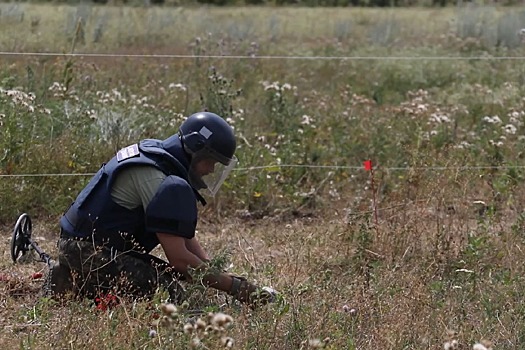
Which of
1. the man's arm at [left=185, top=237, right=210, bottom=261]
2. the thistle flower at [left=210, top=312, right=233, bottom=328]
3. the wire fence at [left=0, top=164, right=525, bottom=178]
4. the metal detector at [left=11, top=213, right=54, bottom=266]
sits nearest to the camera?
the thistle flower at [left=210, top=312, right=233, bottom=328]

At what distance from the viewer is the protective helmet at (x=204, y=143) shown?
480 centimetres

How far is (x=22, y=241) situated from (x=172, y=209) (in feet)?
4.47

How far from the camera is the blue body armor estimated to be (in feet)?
15.3

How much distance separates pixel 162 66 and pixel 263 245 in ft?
14.6

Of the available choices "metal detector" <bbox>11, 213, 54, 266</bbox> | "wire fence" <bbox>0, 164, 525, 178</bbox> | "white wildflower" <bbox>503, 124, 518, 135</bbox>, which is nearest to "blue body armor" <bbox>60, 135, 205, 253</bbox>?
"metal detector" <bbox>11, 213, 54, 266</bbox>

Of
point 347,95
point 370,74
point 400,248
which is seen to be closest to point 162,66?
point 347,95

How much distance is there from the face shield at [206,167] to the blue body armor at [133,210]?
4 centimetres

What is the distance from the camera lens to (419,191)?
676cm

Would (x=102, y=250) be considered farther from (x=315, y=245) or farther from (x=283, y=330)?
(x=315, y=245)

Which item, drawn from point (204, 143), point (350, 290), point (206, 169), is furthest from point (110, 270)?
point (350, 290)

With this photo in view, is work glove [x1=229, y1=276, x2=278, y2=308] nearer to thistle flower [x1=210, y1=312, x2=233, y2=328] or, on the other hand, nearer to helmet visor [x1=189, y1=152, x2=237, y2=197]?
helmet visor [x1=189, y1=152, x2=237, y2=197]

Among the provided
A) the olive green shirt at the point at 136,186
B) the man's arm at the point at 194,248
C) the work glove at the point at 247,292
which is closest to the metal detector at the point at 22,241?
the olive green shirt at the point at 136,186

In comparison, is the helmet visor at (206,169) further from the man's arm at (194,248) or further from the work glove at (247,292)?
the work glove at (247,292)

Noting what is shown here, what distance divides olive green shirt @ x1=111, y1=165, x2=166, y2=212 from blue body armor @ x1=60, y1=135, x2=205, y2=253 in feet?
0.08
